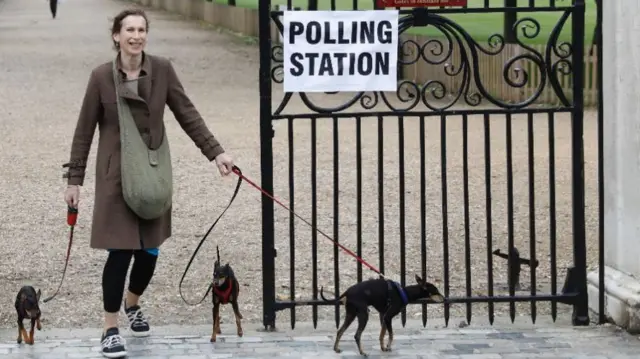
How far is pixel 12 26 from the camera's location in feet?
139

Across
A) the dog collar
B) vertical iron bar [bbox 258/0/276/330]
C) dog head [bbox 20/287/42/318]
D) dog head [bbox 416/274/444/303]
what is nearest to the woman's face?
vertical iron bar [bbox 258/0/276/330]

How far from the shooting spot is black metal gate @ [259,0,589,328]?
22.9 ft

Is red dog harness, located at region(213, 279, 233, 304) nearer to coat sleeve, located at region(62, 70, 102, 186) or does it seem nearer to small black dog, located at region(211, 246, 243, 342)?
small black dog, located at region(211, 246, 243, 342)

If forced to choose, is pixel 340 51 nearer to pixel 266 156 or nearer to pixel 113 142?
pixel 266 156

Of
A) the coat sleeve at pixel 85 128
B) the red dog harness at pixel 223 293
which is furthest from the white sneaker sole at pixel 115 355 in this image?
the coat sleeve at pixel 85 128

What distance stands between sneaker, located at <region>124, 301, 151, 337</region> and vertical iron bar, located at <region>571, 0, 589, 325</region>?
2413 millimetres

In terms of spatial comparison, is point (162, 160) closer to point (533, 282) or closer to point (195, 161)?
point (533, 282)

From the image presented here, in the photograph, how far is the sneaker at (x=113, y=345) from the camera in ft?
20.9

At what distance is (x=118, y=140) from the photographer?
6.41m

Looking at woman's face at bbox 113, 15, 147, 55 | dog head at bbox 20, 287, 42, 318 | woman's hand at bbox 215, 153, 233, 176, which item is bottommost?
dog head at bbox 20, 287, 42, 318

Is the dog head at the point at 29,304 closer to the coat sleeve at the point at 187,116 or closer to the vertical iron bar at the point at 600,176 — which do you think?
the coat sleeve at the point at 187,116

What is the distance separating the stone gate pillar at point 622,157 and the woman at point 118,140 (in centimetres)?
221

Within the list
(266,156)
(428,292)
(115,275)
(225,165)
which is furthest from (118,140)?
(428,292)

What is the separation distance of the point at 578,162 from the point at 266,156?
5.71ft
